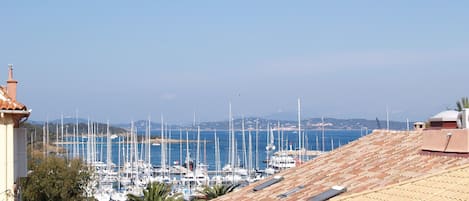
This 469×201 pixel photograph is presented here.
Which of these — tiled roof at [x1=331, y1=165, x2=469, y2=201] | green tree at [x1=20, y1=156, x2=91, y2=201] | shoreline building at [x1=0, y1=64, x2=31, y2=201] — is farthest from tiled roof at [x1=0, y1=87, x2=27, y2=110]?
green tree at [x1=20, y1=156, x2=91, y2=201]

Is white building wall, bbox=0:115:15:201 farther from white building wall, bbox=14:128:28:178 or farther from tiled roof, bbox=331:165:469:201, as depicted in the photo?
tiled roof, bbox=331:165:469:201

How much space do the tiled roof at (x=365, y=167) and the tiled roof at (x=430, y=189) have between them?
659mm

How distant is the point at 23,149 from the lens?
68.5 feet

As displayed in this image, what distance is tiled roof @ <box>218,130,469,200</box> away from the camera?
14.9 metres

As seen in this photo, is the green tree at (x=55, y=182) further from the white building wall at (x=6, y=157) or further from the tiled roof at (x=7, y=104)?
the tiled roof at (x=7, y=104)

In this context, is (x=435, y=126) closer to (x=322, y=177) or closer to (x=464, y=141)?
(x=464, y=141)

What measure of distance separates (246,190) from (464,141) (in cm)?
817

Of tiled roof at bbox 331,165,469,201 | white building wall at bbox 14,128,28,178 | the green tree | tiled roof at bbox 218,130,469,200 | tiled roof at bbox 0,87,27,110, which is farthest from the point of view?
the green tree

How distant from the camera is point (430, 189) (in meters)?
12.8

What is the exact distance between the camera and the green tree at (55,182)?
37.2 meters

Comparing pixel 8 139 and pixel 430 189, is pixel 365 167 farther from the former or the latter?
pixel 8 139

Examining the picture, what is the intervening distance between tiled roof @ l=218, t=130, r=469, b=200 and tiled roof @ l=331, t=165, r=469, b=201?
2.16 ft

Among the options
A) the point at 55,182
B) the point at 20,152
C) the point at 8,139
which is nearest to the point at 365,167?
the point at 8,139

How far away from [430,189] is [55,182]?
28.2 meters
